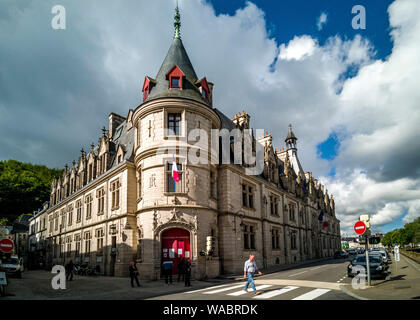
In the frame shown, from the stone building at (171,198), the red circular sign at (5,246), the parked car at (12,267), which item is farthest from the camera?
the parked car at (12,267)

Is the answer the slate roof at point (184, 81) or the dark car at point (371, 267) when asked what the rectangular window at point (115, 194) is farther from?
the dark car at point (371, 267)

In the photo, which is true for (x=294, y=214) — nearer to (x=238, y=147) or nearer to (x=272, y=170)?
(x=272, y=170)

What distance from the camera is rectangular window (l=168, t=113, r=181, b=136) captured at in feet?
73.2

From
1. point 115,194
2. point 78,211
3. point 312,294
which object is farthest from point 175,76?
point 78,211

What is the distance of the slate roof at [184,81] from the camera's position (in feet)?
74.7

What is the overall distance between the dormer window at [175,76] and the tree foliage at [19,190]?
1694 inches

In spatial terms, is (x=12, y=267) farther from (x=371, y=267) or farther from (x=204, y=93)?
(x=371, y=267)

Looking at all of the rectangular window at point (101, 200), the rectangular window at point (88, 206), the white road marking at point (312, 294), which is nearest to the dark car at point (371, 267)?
the white road marking at point (312, 294)

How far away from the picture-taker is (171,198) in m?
21.0

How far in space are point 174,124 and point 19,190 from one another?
52362 millimetres

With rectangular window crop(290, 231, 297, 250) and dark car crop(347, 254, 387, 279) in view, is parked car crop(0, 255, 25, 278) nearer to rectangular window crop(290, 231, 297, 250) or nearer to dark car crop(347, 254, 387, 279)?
dark car crop(347, 254, 387, 279)

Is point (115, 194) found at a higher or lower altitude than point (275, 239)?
higher
